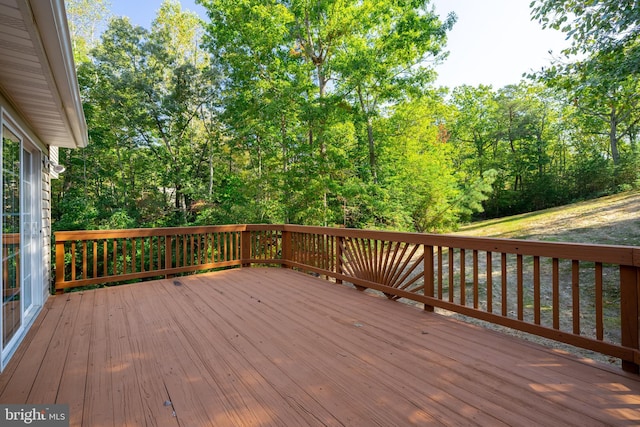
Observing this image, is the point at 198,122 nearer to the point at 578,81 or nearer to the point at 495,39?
the point at 495,39

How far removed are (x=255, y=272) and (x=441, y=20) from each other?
815 centimetres

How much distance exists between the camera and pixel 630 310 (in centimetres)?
193

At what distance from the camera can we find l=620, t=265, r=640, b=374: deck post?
1.91 meters

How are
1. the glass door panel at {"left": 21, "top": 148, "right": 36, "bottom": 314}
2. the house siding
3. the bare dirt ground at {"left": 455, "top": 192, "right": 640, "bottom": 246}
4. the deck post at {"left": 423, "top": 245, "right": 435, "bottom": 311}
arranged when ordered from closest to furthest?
the glass door panel at {"left": 21, "top": 148, "right": 36, "bottom": 314}, the deck post at {"left": 423, "top": 245, "right": 435, "bottom": 311}, the house siding, the bare dirt ground at {"left": 455, "top": 192, "right": 640, "bottom": 246}

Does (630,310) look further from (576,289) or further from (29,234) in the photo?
(29,234)

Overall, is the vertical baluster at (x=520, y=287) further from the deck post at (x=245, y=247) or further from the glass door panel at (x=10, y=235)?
the deck post at (x=245, y=247)

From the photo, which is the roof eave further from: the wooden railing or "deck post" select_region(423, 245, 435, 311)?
"deck post" select_region(423, 245, 435, 311)

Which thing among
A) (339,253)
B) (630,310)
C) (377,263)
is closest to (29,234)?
(339,253)

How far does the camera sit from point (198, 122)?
11.2m

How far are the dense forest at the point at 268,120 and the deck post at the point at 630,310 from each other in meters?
6.29

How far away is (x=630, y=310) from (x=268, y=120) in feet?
26.5

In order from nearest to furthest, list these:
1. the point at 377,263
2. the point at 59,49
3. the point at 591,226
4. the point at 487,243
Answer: the point at 59,49
the point at 487,243
the point at 377,263
the point at 591,226

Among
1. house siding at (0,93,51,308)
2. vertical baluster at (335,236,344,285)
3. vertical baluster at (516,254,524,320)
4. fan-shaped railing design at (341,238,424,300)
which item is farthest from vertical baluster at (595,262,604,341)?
house siding at (0,93,51,308)

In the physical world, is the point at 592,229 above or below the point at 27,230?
below
